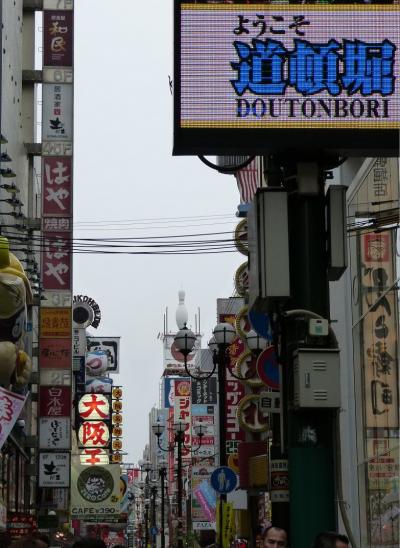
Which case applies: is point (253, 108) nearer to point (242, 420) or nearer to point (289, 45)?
point (289, 45)

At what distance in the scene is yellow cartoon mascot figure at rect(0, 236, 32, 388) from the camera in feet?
79.9

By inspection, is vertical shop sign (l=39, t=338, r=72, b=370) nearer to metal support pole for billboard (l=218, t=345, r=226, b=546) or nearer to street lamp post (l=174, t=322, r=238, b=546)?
street lamp post (l=174, t=322, r=238, b=546)

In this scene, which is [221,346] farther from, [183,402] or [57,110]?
[183,402]

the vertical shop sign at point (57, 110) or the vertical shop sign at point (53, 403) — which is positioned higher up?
the vertical shop sign at point (57, 110)

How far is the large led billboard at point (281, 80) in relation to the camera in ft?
36.7

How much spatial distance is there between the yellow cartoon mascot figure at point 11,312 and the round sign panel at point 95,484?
24.8 m

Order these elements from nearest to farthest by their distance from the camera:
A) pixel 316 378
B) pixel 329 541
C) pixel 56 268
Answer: pixel 329 541
pixel 316 378
pixel 56 268

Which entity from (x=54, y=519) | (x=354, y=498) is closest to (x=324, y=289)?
(x=354, y=498)

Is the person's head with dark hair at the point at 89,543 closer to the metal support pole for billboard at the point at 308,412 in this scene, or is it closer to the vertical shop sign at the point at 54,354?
the metal support pole for billboard at the point at 308,412

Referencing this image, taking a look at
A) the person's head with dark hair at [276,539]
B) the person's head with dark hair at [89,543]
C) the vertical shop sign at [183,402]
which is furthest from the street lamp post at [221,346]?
the vertical shop sign at [183,402]

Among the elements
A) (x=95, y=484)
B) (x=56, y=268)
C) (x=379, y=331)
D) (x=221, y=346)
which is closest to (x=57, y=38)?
(x=56, y=268)

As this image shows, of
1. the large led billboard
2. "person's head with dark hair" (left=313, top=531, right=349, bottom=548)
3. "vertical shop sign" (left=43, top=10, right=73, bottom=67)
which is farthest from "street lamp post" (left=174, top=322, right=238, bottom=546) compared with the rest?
"person's head with dark hair" (left=313, top=531, right=349, bottom=548)

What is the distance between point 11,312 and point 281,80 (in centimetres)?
1484

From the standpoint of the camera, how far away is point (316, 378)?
11281 mm
